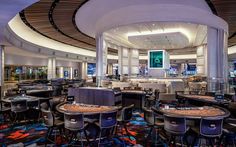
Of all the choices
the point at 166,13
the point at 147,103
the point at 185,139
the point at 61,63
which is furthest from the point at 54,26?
the point at 61,63

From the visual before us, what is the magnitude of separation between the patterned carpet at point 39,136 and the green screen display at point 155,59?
12.7 meters

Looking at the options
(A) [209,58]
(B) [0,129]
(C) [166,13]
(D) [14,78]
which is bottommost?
(B) [0,129]

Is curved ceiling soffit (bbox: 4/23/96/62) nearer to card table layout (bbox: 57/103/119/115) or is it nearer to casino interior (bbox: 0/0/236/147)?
casino interior (bbox: 0/0/236/147)

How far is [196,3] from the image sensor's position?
829cm

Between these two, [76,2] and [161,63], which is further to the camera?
[161,63]

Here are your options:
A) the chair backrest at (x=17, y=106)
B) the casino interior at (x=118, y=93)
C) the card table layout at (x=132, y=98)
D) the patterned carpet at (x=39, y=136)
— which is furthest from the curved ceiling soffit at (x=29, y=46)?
the card table layout at (x=132, y=98)

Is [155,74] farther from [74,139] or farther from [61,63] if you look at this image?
[74,139]

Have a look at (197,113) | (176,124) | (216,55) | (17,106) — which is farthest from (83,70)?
(176,124)

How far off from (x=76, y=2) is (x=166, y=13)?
3.88 metres

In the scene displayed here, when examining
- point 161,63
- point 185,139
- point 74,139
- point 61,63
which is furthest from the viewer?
point 61,63

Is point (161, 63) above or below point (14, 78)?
above

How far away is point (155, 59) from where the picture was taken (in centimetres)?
1864

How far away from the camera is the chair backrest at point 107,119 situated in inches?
151

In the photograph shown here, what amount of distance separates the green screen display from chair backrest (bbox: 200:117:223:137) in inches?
591
